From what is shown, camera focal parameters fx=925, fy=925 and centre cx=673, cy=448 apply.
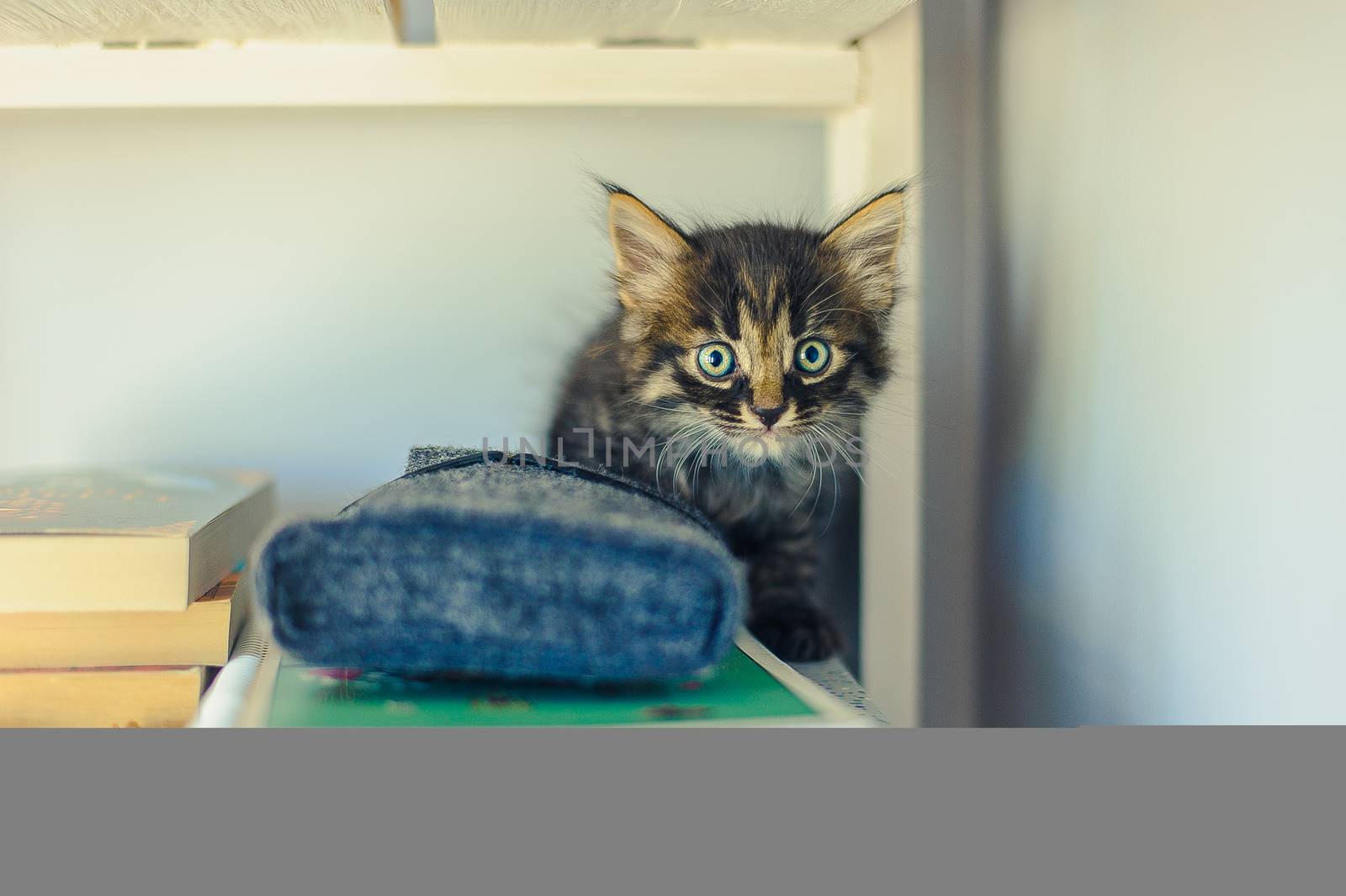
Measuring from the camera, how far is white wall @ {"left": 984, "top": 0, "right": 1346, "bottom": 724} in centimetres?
71

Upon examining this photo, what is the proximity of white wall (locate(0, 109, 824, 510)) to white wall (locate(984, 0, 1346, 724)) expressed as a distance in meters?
0.48

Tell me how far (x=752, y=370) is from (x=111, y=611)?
695mm

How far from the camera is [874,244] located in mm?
1185

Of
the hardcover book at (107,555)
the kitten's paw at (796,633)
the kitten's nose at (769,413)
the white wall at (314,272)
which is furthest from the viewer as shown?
the white wall at (314,272)

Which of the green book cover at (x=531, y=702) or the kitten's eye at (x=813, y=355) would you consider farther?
the kitten's eye at (x=813, y=355)

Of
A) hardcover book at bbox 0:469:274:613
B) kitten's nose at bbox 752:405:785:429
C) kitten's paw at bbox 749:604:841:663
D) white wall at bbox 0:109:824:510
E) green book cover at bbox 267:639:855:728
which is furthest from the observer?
white wall at bbox 0:109:824:510

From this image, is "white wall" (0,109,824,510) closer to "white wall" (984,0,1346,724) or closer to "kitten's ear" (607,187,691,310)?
"kitten's ear" (607,187,691,310)

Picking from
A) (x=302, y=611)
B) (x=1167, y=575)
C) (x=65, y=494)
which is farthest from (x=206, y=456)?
(x=1167, y=575)

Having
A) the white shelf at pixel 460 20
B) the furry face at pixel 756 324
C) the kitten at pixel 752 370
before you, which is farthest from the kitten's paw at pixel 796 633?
Answer: the white shelf at pixel 460 20

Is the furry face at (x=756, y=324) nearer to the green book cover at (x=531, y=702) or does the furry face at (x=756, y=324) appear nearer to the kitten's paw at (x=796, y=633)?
the kitten's paw at (x=796, y=633)

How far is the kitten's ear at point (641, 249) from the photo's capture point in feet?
3.76

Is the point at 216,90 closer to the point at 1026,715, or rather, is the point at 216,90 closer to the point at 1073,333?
the point at 1073,333

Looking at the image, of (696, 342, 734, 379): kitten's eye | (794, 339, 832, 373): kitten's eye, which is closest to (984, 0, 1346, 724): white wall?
(794, 339, 832, 373): kitten's eye

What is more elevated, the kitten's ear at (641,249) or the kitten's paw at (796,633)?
the kitten's ear at (641,249)
